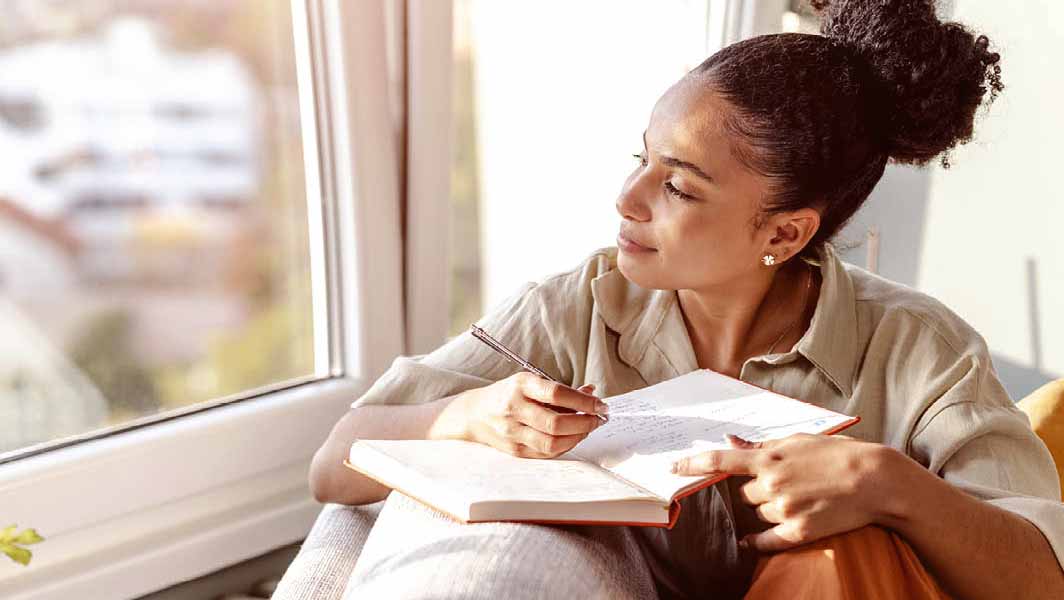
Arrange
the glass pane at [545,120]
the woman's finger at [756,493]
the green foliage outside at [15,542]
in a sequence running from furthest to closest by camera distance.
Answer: the glass pane at [545,120] < the woman's finger at [756,493] < the green foliage outside at [15,542]

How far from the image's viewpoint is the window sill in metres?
1.54

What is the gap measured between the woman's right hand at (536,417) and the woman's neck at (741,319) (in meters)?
0.35

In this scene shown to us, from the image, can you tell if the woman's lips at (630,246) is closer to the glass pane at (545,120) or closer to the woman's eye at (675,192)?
the woman's eye at (675,192)

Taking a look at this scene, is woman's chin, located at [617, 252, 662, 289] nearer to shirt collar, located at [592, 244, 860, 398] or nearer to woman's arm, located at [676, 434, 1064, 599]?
Answer: shirt collar, located at [592, 244, 860, 398]

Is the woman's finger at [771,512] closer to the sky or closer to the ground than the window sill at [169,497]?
closer to the sky

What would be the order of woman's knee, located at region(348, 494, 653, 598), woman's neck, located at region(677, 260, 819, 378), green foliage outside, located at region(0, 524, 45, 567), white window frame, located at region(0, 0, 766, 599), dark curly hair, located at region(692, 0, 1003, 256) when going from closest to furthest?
green foliage outside, located at region(0, 524, 45, 567), woman's knee, located at region(348, 494, 653, 598), dark curly hair, located at region(692, 0, 1003, 256), woman's neck, located at region(677, 260, 819, 378), white window frame, located at region(0, 0, 766, 599)

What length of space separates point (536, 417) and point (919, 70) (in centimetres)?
67

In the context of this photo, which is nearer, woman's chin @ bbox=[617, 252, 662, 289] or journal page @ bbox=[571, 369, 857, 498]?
journal page @ bbox=[571, 369, 857, 498]

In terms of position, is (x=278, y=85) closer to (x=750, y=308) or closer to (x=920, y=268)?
(x=750, y=308)

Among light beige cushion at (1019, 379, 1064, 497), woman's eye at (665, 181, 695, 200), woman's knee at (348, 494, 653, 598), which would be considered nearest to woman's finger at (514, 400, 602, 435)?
woman's knee at (348, 494, 653, 598)

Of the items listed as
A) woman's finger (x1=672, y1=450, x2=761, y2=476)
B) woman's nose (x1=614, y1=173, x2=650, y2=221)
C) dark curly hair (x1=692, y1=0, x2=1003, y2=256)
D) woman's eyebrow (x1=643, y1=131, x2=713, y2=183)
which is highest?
dark curly hair (x1=692, y1=0, x2=1003, y2=256)

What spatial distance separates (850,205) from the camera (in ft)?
4.76

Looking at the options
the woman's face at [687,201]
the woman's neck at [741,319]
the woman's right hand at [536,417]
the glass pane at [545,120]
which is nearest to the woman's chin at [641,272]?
the woman's face at [687,201]

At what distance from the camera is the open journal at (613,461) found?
1.04m
